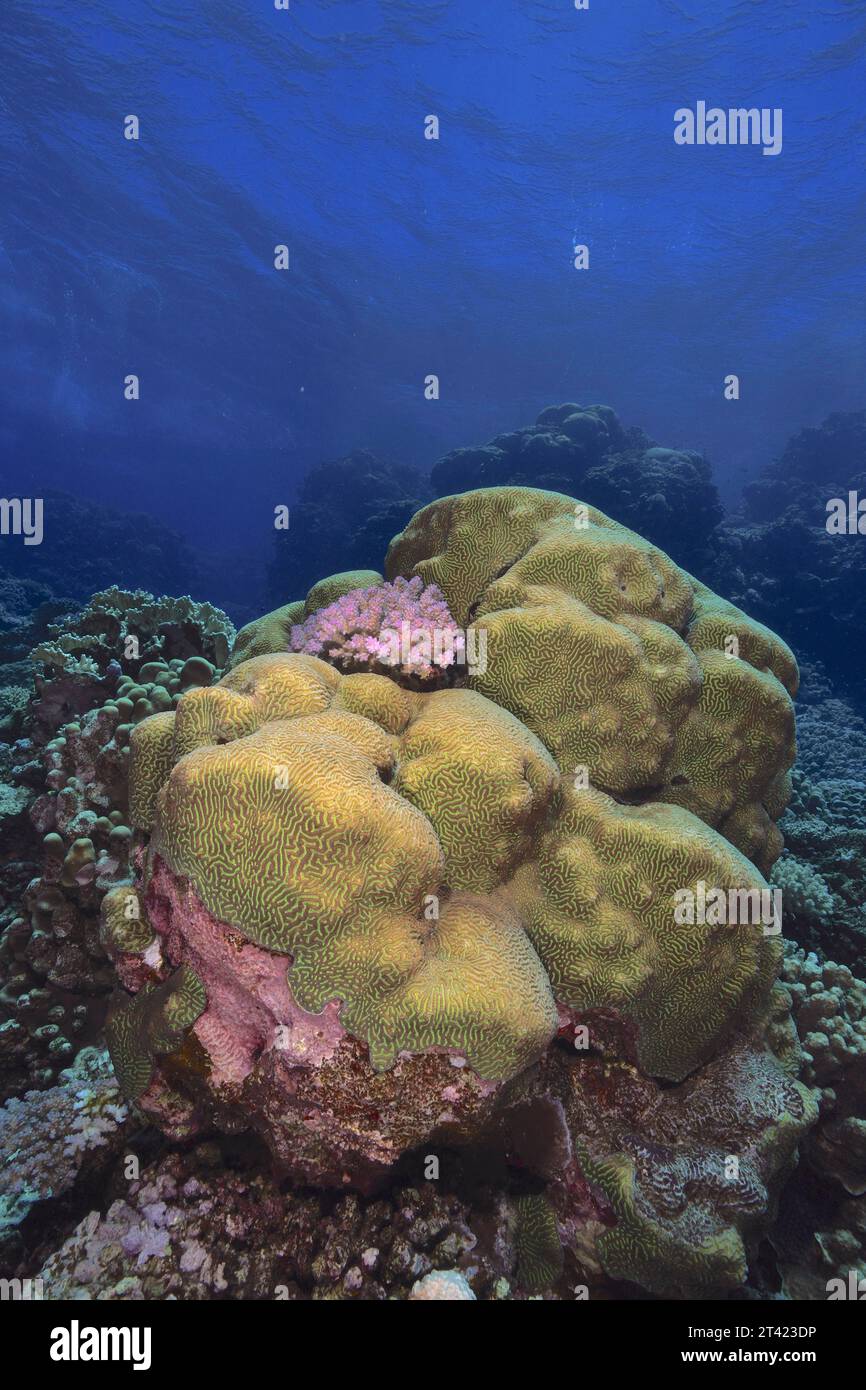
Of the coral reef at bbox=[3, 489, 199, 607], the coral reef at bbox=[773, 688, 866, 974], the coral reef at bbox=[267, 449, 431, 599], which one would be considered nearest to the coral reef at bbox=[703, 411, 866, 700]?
the coral reef at bbox=[773, 688, 866, 974]

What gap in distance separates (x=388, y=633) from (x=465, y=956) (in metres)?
2.32

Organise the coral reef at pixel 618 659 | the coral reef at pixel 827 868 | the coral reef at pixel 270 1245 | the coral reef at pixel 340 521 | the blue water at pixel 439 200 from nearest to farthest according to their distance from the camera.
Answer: the coral reef at pixel 270 1245
the coral reef at pixel 618 659
the coral reef at pixel 827 868
the coral reef at pixel 340 521
the blue water at pixel 439 200

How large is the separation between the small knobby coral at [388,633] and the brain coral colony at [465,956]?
1.1 inches

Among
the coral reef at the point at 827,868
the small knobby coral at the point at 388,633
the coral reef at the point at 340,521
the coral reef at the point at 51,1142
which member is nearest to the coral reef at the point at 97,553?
the coral reef at the point at 340,521

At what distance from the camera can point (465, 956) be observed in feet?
10.4

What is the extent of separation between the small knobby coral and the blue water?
99.8ft

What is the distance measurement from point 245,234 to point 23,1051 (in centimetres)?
4116

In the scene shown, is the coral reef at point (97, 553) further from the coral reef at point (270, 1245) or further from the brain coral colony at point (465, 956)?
the coral reef at point (270, 1245)

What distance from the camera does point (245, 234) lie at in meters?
33.3

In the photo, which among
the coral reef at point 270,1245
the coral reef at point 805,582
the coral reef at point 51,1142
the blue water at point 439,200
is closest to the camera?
the coral reef at point 270,1245

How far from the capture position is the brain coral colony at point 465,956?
9.77ft

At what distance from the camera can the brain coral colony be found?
9.77 ft

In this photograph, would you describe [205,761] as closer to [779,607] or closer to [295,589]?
[779,607]
